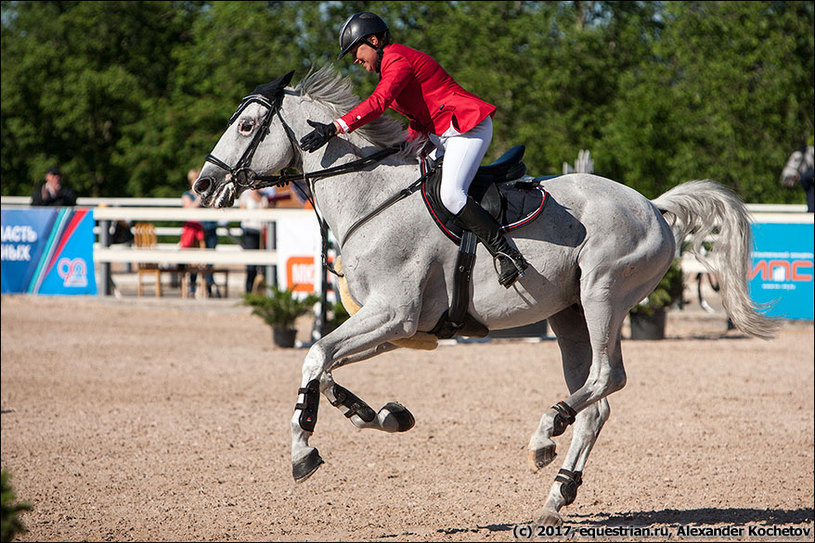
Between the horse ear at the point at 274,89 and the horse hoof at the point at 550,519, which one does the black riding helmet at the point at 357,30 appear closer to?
the horse ear at the point at 274,89

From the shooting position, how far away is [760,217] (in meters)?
15.7

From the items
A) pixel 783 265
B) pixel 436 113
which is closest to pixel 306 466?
pixel 436 113

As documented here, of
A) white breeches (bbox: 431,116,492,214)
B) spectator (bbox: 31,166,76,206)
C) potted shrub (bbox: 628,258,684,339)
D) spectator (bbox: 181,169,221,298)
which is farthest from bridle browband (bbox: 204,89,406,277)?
spectator (bbox: 31,166,76,206)

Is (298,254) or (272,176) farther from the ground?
(272,176)

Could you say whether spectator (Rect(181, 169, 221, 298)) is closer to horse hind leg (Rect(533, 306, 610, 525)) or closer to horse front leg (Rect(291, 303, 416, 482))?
horse hind leg (Rect(533, 306, 610, 525))

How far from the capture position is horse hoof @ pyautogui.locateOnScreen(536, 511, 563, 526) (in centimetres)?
572

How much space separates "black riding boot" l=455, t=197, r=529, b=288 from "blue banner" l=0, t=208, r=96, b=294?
12473 mm

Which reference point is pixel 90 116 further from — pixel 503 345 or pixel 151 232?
pixel 503 345

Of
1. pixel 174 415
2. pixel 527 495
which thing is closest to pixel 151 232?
pixel 174 415

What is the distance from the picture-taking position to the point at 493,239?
574 centimetres

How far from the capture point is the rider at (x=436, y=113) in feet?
18.5

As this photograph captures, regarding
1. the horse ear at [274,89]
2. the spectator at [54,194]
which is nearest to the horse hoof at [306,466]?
Answer: the horse ear at [274,89]

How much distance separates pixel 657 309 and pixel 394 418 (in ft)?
31.6

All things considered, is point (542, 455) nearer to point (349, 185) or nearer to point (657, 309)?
point (349, 185)
